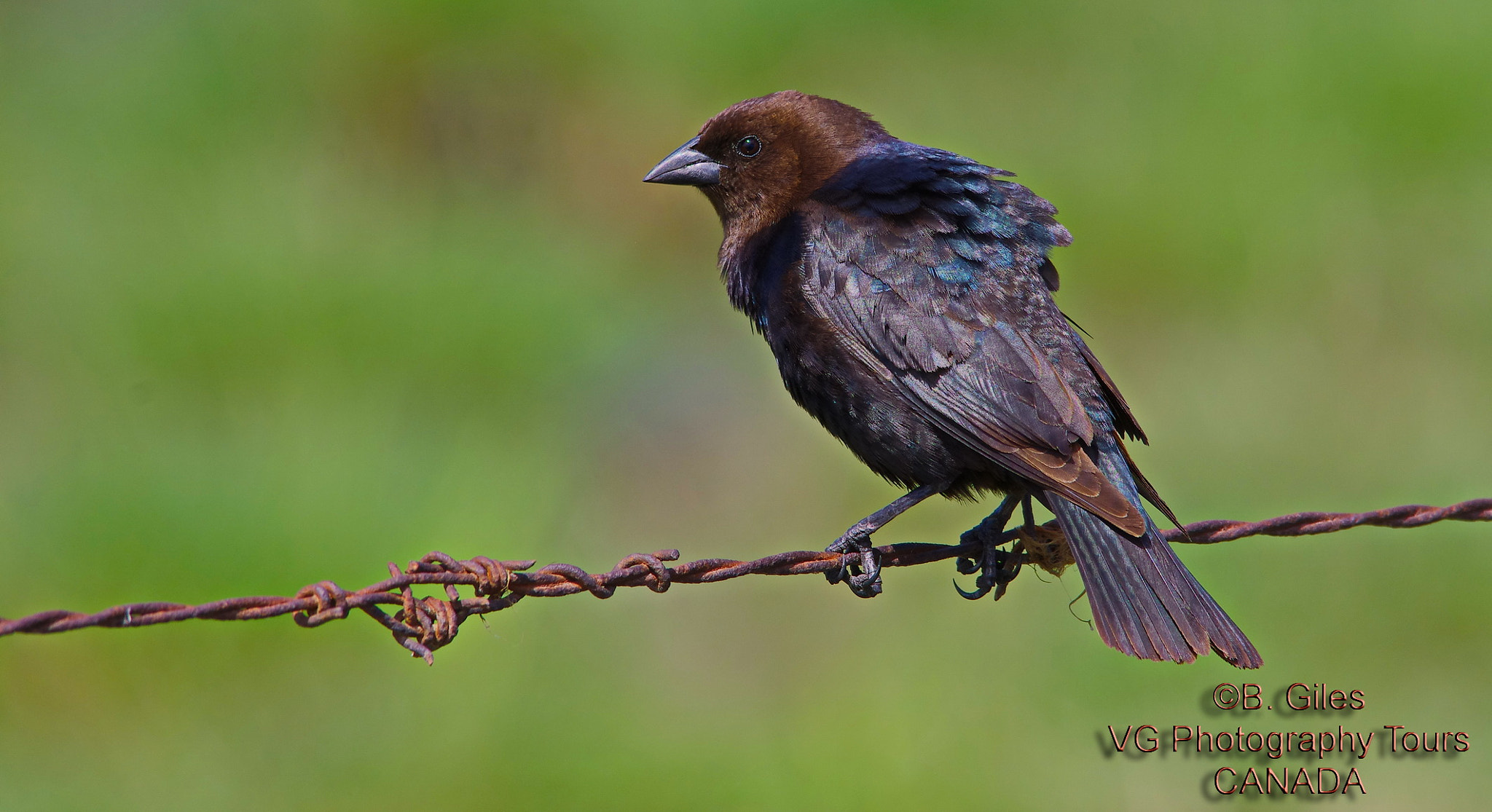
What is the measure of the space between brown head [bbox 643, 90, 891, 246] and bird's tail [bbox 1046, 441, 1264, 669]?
164 cm

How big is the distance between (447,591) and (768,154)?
8.05 feet

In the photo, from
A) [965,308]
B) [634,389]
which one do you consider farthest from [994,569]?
[634,389]

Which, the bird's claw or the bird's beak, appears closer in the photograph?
the bird's claw

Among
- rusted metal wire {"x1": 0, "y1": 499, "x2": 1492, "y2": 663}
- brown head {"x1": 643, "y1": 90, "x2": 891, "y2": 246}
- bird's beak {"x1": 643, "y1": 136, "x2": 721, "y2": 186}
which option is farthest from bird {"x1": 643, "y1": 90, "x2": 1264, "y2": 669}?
bird's beak {"x1": 643, "y1": 136, "x2": 721, "y2": 186}

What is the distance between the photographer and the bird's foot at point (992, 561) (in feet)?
12.8

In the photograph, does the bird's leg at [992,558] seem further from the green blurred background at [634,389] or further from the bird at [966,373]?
the green blurred background at [634,389]

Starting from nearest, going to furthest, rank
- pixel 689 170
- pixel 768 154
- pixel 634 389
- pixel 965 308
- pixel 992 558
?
1. pixel 965 308
2. pixel 992 558
3. pixel 768 154
4. pixel 689 170
5. pixel 634 389

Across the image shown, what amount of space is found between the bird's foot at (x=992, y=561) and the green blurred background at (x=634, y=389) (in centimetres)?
130

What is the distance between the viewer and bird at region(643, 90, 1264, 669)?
347cm

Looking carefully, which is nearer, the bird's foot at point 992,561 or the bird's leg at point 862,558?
the bird's leg at point 862,558

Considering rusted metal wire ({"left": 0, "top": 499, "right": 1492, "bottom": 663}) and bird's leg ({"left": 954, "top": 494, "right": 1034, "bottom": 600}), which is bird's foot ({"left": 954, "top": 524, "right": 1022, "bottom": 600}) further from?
rusted metal wire ({"left": 0, "top": 499, "right": 1492, "bottom": 663})

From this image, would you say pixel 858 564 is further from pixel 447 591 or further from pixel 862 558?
pixel 447 591

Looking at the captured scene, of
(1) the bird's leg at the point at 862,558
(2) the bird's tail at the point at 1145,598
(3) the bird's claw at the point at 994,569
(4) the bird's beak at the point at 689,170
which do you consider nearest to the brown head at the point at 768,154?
(4) the bird's beak at the point at 689,170

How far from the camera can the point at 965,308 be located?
150 inches
